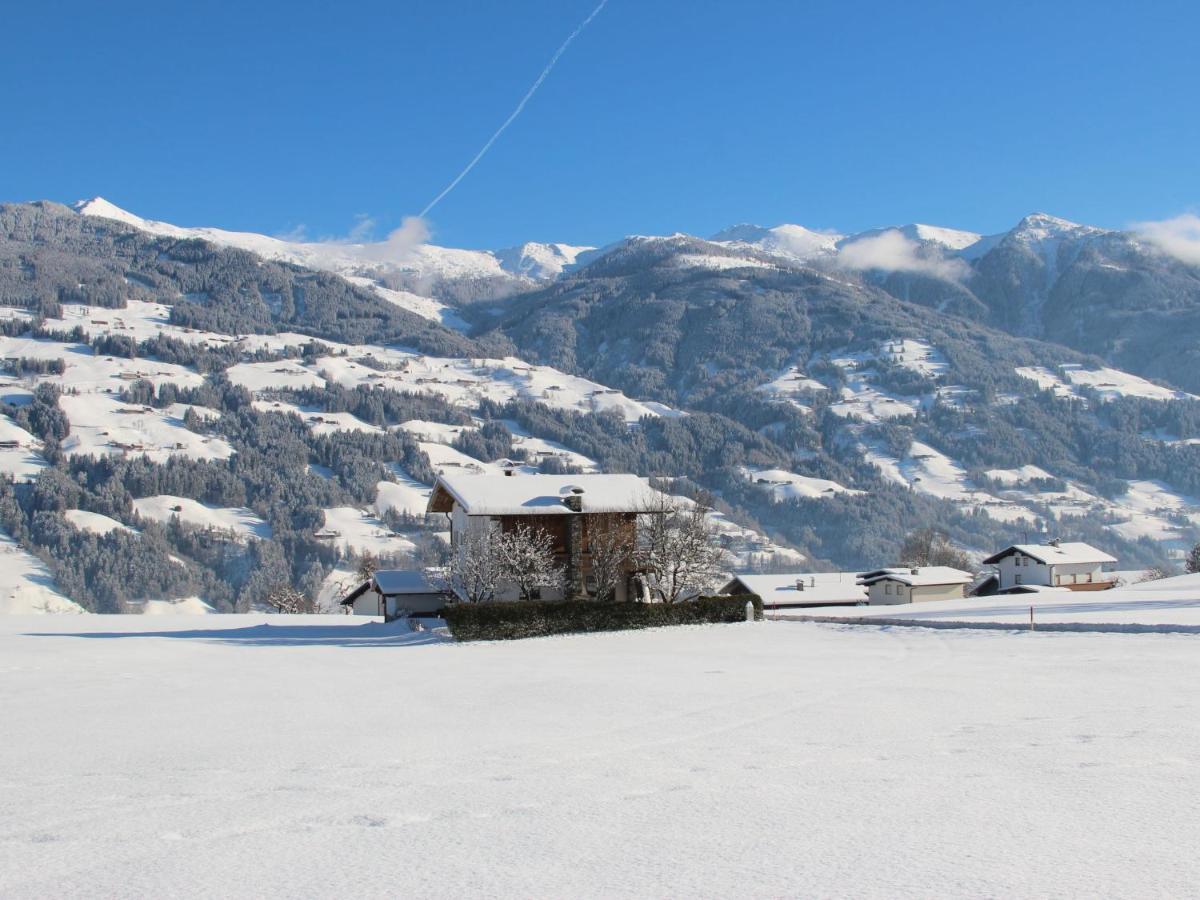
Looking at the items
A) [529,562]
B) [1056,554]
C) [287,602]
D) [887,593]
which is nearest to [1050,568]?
[1056,554]

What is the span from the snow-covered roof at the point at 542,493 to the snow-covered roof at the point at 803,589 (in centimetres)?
3787

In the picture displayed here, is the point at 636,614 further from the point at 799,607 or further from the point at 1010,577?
the point at 1010,577

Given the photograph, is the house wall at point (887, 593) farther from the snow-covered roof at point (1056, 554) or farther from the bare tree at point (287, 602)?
the bare tree at point (287, 602)

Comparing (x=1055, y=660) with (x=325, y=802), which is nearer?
(x=325, y=802)

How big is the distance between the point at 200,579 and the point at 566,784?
180 metres

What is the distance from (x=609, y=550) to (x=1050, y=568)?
6861cm

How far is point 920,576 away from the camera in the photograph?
329ft

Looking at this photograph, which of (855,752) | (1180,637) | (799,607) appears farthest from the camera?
(799,607)

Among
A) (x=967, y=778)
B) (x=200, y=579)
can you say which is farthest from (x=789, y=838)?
(x=200, y=579)

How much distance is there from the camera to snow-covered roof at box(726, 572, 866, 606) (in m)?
95.9

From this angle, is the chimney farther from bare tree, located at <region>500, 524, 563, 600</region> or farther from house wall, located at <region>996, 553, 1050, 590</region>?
house wall, located at <region>996, 553, 1050, 590</region>

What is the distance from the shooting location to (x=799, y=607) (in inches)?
3684

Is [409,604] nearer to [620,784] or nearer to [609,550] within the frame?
[609,550]

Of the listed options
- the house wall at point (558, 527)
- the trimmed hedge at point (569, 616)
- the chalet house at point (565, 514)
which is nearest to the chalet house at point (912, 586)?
the chalet house at point (565, 514)
